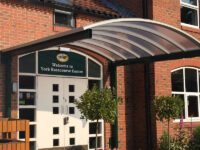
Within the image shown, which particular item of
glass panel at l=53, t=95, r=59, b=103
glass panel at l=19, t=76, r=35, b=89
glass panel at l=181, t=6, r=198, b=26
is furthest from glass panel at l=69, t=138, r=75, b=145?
glass panel at l=181, t=6, r=198, b=26

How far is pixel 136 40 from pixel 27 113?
144 inches

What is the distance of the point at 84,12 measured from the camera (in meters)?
12.6

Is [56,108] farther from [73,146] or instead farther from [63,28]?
[63,28]

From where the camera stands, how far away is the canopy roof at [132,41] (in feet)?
31.7

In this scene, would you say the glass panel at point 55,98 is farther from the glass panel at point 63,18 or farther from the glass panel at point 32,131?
the glass panel at point 63,18

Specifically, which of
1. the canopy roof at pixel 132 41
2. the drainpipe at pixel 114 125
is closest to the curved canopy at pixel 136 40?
the canopy roof at pixel 132 41

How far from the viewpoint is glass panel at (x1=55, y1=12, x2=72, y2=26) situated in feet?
40.2

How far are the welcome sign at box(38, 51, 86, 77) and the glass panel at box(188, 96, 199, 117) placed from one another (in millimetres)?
4757

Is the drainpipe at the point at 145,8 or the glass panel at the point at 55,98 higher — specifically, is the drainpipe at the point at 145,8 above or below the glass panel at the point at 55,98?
above

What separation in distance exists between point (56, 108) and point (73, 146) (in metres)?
1.28

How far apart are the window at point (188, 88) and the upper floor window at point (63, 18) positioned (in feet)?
14.2

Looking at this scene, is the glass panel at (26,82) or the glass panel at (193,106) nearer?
the glass panel at (26,82)

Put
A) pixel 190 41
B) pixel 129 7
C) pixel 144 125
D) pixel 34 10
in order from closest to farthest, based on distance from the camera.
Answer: pixel 190 41 → pixel 34 10 → pixel 144 125 → pixel 129 7

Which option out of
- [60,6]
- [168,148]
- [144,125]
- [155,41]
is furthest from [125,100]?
[60,6]
